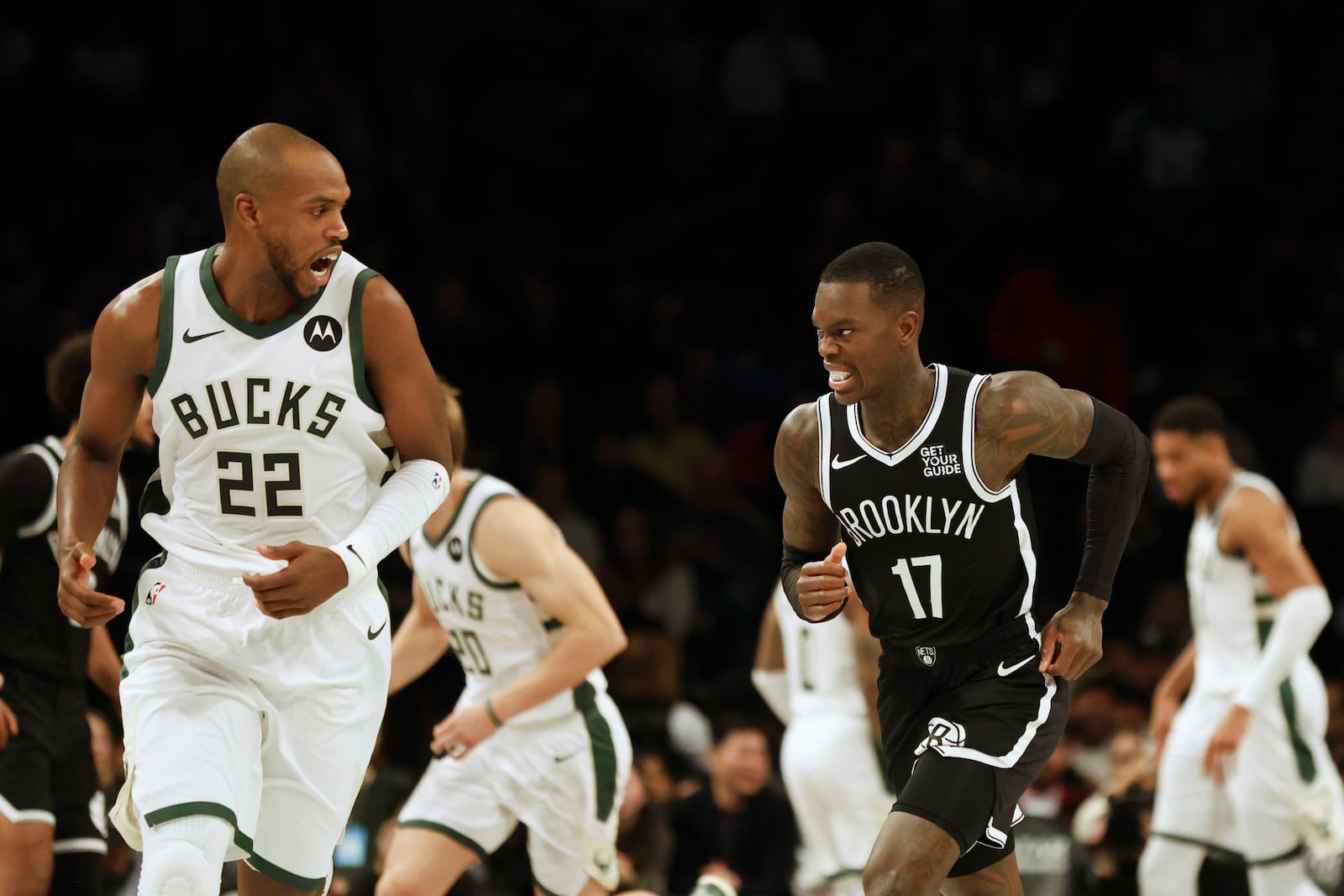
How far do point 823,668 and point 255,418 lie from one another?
3.85 m

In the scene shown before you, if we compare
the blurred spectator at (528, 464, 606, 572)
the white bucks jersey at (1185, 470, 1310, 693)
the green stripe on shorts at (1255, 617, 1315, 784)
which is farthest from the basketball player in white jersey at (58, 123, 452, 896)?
the blurred spectator at (528, 464, 606, 572)

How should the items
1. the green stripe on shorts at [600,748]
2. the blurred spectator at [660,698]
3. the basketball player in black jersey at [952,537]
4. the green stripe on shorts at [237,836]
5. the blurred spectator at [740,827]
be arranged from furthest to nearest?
1. the blurred spectator at [660,698]
2. the blurred spectator at [740,827]
3. the green stripe on shorts at [600,748]
4. the basketball player in black jersey at [952,537]
5. the green stripe on shorts at [237,836]

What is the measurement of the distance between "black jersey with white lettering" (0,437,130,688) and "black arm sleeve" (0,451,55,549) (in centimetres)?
8

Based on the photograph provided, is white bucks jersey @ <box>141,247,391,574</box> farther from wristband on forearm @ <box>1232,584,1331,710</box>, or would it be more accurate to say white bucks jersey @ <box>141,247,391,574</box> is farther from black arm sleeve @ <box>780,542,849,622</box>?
wristband on forearm @ <box>1232,584,1331,710</box>

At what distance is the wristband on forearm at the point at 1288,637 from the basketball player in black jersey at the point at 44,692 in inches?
176

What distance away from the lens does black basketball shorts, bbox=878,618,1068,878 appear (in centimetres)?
435

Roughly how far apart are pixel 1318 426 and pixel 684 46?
5.27 meters

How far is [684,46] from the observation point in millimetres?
12859

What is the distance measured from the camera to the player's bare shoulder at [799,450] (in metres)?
4.71

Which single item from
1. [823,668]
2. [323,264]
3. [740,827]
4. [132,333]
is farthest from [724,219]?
[132,333]

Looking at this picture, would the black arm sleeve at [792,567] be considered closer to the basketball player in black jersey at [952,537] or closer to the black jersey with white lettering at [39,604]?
the basketball player in black jersey at [952,537]

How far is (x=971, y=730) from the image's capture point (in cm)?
446

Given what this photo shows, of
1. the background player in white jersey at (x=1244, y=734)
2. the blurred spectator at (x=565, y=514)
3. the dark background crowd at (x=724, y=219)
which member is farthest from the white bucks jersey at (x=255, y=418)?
the blurred spectator at (x=565, y=514)

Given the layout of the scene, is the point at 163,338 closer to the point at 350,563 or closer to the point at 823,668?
the point at 350,563
